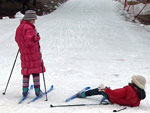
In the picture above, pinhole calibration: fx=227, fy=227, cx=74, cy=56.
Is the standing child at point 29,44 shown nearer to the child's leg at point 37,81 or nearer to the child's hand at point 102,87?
the child's leg at point 37,81

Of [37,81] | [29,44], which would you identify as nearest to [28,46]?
[29,44]

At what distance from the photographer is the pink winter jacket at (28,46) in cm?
414

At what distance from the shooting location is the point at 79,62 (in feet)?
27.0

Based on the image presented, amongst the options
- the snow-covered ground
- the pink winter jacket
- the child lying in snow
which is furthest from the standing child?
the child lying in snow

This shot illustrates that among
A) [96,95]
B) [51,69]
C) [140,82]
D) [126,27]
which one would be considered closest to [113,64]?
[51,69]

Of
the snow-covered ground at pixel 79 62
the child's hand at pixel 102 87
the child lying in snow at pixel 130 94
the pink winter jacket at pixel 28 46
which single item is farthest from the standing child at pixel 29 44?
the child lying in snow at pixel 130 94

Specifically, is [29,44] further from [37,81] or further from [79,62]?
[79,62]

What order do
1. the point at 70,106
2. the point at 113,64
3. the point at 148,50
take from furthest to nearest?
the point at 148,50 < the point at 113,64 < the point at 70,106

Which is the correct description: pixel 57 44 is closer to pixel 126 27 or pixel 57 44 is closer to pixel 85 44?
pixel 85 44

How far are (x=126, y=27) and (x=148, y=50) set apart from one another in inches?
238

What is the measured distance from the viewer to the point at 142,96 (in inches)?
169

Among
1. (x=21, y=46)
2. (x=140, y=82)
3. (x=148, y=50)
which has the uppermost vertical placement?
(x=21, y=46)

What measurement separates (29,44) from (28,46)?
0.21ft

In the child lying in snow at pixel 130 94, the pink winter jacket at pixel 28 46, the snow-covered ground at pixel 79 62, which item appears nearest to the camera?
the pink winter jacket at pixel 28 46
